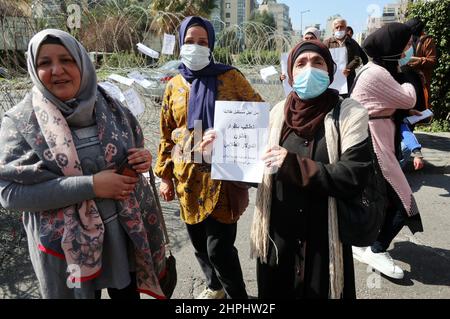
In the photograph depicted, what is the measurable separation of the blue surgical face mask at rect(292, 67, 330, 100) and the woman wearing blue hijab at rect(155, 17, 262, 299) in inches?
23.1

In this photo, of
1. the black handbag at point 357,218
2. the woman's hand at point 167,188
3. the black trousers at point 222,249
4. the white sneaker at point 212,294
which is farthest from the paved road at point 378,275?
the black handbag at point 357,218

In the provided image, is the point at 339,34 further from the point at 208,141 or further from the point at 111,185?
the point at 111,185

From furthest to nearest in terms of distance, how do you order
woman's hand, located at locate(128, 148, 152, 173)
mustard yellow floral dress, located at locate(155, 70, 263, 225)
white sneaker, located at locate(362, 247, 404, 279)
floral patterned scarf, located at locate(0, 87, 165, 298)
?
white sneaker, located at locate(362, 247, 404, 279) → mustard yellow floral dress, located at locate(155, 70, 263, 225) → woman's hand, located at locate(128, 148, 152, 173) → floral patterned scarf, located at locate(0, 87, 165, 298)

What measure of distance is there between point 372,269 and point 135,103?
2702 mm

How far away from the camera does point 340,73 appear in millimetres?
4141

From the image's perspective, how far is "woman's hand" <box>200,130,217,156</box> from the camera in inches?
73.8

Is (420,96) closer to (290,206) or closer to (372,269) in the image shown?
(372,269)

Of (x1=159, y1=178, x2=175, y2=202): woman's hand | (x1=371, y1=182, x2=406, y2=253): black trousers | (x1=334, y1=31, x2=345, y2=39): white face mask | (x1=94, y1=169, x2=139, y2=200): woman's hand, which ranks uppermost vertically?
(x1=334, y1=31, x2=345, y2=39): white face mask

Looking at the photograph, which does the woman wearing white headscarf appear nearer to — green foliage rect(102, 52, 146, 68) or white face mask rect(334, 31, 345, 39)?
green foliage rect(102, 52, 146, 68)

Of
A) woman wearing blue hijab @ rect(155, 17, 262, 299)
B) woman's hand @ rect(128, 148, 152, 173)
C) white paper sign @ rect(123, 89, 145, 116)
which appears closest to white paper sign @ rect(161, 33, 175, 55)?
white paper sign @ rect(123, 89, 145, 116)

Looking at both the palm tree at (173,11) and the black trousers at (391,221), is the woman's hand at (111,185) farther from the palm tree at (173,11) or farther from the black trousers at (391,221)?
the palm tree at (173,11)

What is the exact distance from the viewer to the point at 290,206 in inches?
73.0

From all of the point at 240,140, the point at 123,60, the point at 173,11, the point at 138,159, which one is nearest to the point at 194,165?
the point at 240,140

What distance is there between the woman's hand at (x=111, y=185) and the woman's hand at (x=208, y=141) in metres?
0.48
